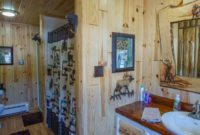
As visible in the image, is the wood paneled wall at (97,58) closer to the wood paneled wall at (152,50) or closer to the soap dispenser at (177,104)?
the wood paneled wall at (152,50)

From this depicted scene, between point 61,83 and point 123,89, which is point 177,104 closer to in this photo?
point 123,89

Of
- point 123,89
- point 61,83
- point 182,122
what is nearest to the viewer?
point 182,122

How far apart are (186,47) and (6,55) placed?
3.64 m

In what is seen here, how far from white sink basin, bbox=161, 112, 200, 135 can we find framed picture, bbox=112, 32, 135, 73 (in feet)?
2.12

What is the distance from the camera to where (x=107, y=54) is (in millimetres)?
1375

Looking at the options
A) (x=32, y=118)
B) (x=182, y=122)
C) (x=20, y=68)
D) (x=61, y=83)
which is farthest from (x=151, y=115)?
(x=20, y=68)

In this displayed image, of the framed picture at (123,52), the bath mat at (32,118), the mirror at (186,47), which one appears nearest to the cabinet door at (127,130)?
the framed picture at (123,52)

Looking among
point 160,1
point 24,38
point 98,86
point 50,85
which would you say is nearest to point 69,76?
point 98,86

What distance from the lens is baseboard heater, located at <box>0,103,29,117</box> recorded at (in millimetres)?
3198

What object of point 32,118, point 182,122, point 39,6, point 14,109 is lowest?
point 32,118

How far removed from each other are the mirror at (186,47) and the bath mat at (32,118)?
2956 mm

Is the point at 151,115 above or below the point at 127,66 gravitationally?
below

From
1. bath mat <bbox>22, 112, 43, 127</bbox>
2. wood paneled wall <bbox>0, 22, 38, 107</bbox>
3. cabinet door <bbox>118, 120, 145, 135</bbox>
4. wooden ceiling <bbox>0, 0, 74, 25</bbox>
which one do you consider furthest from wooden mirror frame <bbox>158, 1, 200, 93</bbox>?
wood paneled wall <bbox>0, 22, 38, 107</bbox>

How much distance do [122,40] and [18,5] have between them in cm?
184
